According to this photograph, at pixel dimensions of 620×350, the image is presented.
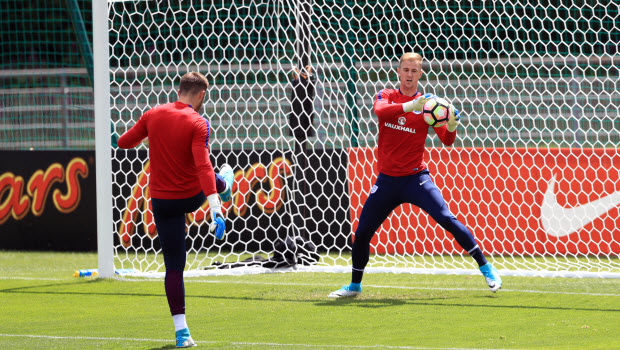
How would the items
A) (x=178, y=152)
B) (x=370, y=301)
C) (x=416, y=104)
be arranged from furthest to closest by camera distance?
(x=370, y=301)
(x=416, y=104)
(x=178, y=152)

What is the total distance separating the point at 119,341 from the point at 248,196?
650 cm

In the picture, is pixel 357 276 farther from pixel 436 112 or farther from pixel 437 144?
pixel 437 144

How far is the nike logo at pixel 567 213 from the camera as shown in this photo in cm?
1122

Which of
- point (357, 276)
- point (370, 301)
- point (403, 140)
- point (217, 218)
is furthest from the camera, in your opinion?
point (357, 276)

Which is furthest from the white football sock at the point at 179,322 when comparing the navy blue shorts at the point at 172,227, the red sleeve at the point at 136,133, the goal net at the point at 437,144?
the goal net at the point at 437,144

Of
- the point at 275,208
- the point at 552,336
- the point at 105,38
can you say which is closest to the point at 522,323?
the point at 552,336

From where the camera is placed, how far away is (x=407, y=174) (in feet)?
26.9

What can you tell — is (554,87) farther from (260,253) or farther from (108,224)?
(108,224)

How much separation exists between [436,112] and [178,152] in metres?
2.56

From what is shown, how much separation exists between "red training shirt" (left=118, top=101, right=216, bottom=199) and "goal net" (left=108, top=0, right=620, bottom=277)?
431 cm

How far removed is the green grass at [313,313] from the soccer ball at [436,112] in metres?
1.45

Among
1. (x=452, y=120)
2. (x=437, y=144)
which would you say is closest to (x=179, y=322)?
(x=452, y=120)

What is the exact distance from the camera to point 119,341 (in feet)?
20.3

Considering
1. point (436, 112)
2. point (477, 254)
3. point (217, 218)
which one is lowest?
point (477, 254)
